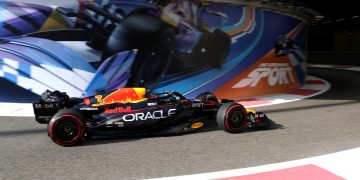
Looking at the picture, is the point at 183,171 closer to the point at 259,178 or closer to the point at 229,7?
the point at 259,178

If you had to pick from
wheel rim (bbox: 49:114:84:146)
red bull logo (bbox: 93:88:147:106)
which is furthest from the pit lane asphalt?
red bull logo (bbox: 93:88:147:106)

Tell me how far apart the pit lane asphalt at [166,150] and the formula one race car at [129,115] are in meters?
0.18

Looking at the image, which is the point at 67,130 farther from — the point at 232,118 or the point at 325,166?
the point at 325,166

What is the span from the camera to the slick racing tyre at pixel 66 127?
19.0 ft

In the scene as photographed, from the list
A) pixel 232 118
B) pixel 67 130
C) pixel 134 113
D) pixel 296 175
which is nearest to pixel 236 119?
pixel 232 118

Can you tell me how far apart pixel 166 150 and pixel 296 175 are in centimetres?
196

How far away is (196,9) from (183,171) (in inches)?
265

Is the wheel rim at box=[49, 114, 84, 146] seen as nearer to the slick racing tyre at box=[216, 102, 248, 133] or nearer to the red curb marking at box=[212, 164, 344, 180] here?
the slick racing tyre at box=[216, 102, 248, 133]

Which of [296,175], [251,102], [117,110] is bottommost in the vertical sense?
[296,175]

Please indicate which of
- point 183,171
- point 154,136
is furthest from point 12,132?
point 183,171

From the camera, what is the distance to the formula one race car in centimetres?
589

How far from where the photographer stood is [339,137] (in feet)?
20.9

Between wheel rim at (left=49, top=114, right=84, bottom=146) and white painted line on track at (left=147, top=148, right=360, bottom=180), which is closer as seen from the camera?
white painted line on track at (left=147, top=148, right=360, bottom=180)

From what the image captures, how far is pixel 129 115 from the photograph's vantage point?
248 inches
